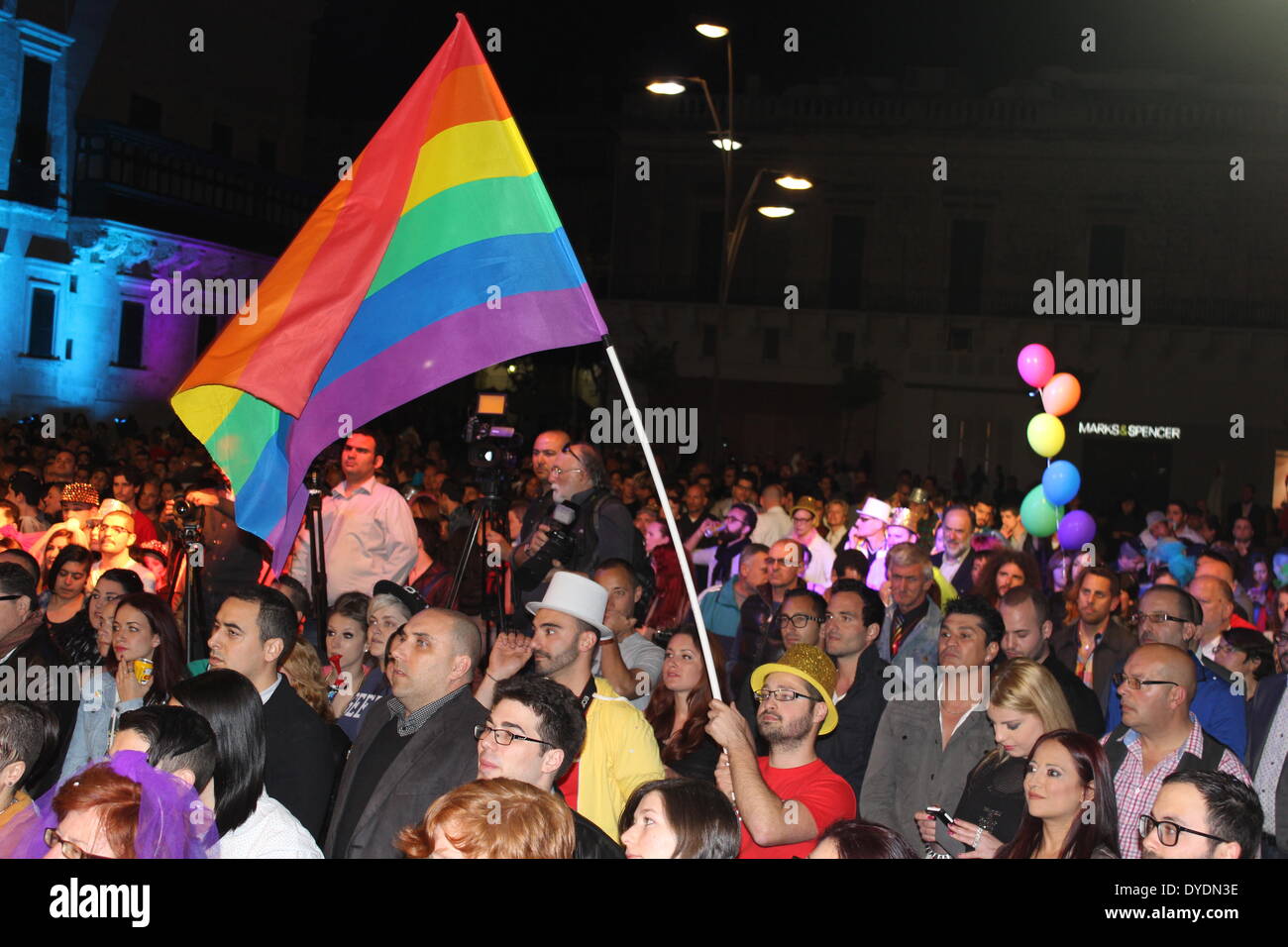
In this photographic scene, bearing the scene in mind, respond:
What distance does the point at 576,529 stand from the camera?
6.83 metres

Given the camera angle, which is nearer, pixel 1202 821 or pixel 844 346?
pixel 1202 821

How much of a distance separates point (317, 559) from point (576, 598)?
2.46 meters

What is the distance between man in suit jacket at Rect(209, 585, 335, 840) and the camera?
16.6 ft

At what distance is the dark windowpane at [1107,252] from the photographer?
37009 mm

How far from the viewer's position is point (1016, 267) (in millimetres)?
37062

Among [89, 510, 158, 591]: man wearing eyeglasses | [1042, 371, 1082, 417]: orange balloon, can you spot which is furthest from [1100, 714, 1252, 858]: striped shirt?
[1042, 371, 1082, 417]: orange balloon

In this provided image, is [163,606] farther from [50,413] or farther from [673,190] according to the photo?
[673,190]

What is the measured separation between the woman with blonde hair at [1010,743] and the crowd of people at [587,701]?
0.04 feet

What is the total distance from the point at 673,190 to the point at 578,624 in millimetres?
33606

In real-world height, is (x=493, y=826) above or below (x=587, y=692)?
below

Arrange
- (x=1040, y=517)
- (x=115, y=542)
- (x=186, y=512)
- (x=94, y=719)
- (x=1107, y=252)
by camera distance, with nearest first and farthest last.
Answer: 1. (x=94, y=719)
2. (x=186, y=512)
3. (x=115, y=542)
4. (x=1040, y=517)
5. (x=1107, y=252)

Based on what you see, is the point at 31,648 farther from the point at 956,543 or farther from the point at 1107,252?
the point at 1107,252

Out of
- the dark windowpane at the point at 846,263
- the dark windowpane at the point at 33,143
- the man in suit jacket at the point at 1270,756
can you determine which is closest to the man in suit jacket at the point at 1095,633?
the man in suit jacket at the point at 1270,756

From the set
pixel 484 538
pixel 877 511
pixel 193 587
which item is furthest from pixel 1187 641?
pixel 877 511
